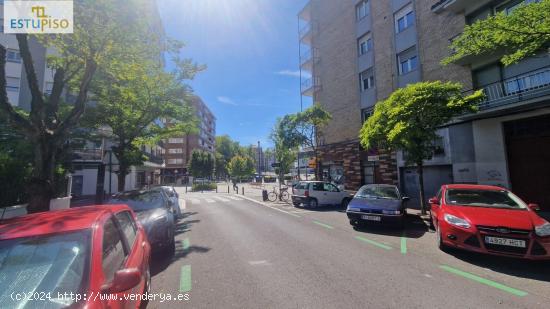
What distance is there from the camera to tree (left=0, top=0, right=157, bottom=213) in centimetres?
637

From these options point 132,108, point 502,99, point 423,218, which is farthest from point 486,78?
point 132,108

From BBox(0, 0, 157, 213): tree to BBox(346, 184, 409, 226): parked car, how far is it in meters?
8.85

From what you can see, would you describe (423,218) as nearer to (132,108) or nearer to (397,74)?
(397,74)

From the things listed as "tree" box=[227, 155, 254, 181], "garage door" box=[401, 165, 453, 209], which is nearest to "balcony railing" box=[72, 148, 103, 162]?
"garage door" box=[401, 165, 453, 209]

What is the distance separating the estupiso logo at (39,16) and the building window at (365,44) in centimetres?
1889

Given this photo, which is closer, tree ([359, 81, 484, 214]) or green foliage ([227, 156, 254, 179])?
tree ([359, 81, 484, 214])

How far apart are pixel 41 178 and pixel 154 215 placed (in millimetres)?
3341

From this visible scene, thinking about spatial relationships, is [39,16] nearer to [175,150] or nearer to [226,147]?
[175,150]

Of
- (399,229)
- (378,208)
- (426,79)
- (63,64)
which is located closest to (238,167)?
(426,79)

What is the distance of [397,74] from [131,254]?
18974 millimetres

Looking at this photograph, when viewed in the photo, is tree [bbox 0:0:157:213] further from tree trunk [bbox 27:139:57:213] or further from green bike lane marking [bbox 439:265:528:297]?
green bike lane marking [bbox 439:265:528:297]

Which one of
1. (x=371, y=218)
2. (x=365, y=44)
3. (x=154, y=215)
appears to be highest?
(x=365, y=44)

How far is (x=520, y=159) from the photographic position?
11461 mm

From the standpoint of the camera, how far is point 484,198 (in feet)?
20.3
